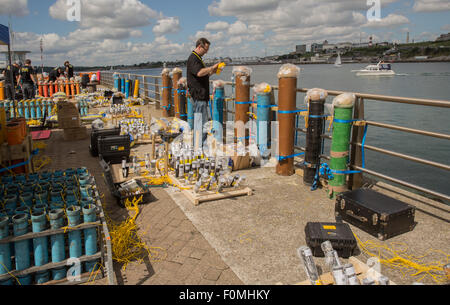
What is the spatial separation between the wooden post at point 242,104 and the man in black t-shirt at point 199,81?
929 mm

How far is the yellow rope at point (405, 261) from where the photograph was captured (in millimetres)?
3273

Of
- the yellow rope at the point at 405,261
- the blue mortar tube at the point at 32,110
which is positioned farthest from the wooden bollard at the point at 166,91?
the yellow rope at the point at 405,261

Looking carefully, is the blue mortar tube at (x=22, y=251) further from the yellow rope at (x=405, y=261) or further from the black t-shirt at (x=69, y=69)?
the black t-shirt at (x=69, y=69)

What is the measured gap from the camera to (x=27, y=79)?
16.0 meters

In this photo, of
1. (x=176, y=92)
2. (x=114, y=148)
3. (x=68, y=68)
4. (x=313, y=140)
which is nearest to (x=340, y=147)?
(x=313, y=140)

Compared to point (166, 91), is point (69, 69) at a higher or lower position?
higher

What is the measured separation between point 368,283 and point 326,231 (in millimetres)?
1032

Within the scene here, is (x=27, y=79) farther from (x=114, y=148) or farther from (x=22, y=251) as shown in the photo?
(x=22, y=251)

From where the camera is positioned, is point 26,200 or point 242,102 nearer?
point 26,200

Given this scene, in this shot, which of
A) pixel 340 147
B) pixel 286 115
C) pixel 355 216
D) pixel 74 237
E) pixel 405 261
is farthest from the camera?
pixel 286 115

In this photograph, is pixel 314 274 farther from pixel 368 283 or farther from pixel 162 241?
pixel 162 241

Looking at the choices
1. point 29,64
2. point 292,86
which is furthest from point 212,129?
point 29,64

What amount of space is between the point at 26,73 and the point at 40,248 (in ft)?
51.4

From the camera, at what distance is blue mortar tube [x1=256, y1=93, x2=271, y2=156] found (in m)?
6.79
